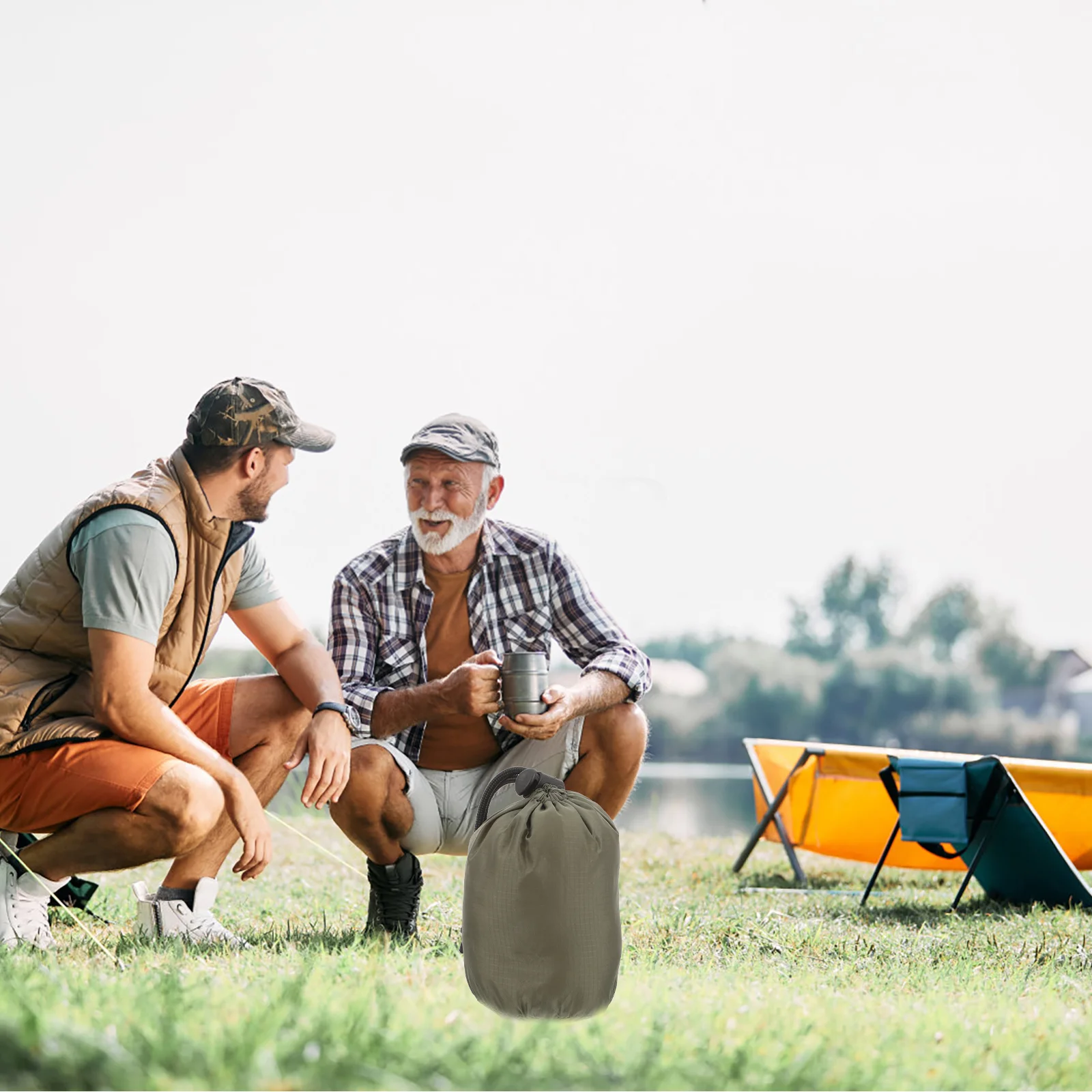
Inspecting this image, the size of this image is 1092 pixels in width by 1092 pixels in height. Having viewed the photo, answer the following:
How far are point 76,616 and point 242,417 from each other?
58cm

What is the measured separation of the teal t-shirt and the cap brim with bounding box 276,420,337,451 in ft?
1.26

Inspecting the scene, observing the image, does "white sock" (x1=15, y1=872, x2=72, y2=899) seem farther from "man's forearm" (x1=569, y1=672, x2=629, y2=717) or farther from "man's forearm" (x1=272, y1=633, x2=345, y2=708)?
"man's forearm" (x1=569, y1=672, x2=629, y2=717)

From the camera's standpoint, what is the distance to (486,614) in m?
3.38

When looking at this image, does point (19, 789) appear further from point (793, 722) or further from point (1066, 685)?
point (1066, 685)

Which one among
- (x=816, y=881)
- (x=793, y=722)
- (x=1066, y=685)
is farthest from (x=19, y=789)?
(x=1066, y=685)

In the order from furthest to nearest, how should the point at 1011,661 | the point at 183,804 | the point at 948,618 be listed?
the point at 948,618
the point at 1011,661
the point at 183,804

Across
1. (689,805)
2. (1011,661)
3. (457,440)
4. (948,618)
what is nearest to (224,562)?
(457,440)

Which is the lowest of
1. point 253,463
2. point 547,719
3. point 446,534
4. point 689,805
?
point 689,805

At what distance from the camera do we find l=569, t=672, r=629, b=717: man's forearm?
10.2 ft

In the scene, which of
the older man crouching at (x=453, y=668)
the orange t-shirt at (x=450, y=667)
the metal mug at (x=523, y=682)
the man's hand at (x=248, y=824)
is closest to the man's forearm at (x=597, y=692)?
the older man crouching at (x=453, y=668)

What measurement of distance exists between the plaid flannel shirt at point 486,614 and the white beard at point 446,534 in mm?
82

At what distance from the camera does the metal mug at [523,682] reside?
291cm

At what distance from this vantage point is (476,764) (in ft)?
11.0

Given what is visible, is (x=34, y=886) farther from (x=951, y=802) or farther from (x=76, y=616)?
(x=951, y=802)
